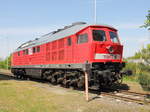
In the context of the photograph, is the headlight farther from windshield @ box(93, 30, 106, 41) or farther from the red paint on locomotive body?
windshield @ box(93, 30, 106, 41)

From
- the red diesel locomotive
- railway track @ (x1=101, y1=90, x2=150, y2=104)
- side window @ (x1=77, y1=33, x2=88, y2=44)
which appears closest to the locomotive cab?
the red diesel locomotive

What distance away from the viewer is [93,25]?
514 inches

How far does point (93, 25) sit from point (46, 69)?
7.10 m

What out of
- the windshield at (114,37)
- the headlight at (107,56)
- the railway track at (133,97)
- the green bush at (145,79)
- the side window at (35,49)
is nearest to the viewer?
the railway track at (133,97)

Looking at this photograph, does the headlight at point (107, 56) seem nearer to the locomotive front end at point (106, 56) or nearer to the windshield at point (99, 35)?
the locomotive front end at point (106, 56)

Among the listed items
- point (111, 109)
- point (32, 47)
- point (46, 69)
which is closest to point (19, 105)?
point (111, 109)

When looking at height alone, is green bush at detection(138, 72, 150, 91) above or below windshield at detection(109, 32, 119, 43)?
below

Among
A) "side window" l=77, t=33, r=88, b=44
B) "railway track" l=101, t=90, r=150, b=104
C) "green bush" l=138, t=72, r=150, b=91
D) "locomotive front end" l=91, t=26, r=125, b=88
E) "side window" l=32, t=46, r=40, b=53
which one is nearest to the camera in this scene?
"railway track" l=101, t=90, r=150, b=104

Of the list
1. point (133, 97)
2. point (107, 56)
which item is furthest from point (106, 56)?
point (133, 97)

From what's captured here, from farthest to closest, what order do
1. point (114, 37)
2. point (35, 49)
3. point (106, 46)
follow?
point (35, 49), point (114, 37), point (106, 46)

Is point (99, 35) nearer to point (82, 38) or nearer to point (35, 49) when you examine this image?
point (82, 38)

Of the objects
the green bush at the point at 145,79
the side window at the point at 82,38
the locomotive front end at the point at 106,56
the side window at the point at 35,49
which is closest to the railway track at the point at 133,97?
the green bush at the point at 145,79

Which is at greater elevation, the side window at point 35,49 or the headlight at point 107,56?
the side window at point 35,49

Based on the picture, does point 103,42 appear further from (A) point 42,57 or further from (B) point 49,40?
(A) point 42,57
